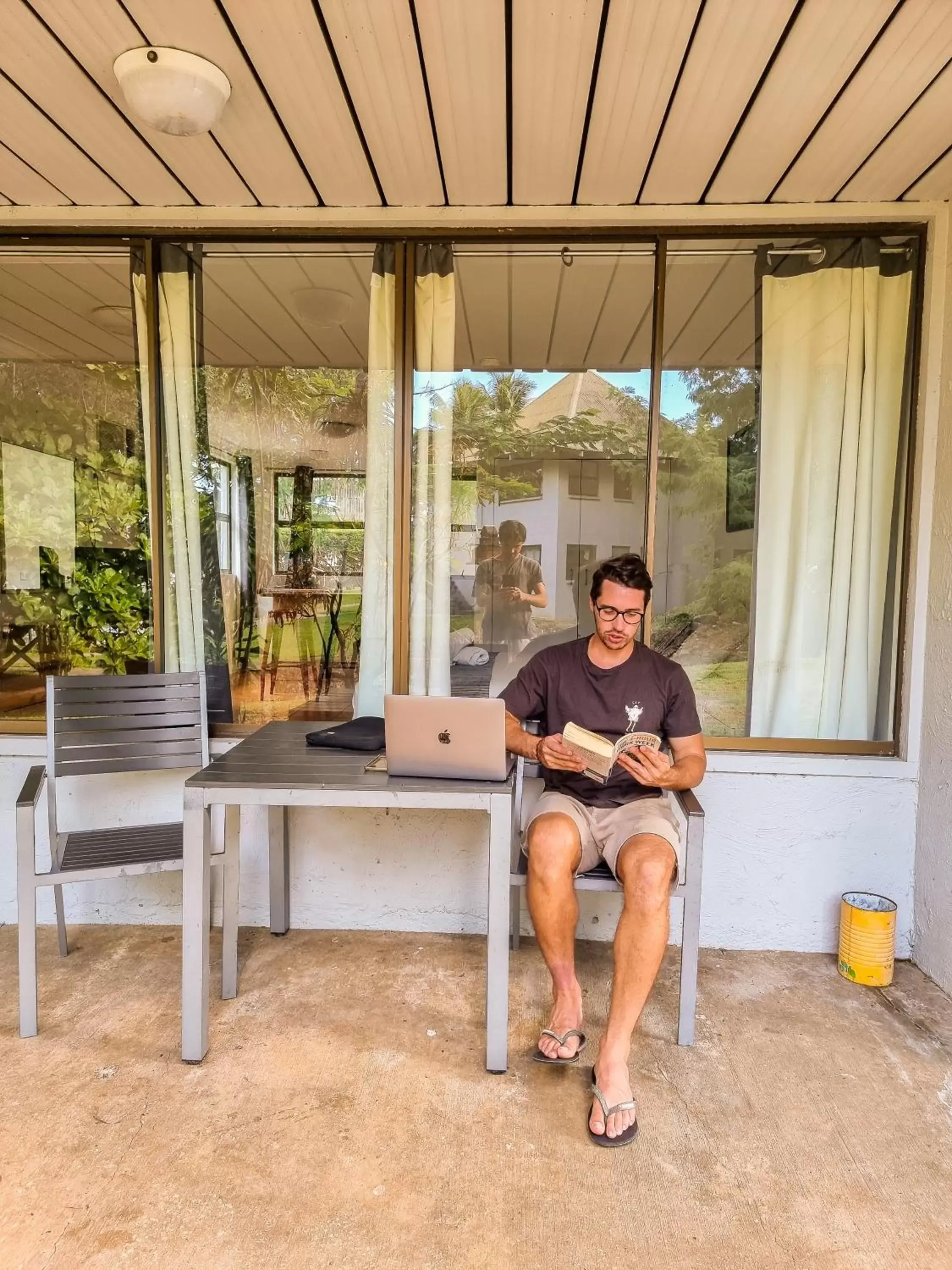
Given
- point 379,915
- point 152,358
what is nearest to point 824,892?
point 379,915

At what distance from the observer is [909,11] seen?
1559 mm

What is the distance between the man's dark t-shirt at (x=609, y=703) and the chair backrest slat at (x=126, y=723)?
1048 millimetres

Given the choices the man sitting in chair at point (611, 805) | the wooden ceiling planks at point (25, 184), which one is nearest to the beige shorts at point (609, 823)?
the man sitting in chair at point (611, 805)

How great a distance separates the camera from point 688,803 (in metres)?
2.04

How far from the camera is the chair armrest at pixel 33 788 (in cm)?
197

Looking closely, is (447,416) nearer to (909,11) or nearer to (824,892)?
(909,11)

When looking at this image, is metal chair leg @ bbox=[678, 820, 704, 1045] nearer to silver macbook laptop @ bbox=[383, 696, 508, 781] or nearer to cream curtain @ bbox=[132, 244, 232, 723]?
silver macbook laptop @ bbox=[383, 696, 508, 781]

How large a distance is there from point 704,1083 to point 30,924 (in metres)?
1.78

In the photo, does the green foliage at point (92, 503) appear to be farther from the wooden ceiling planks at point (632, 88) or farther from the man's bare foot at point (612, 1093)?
the man's bare foot at point (612, 1093)

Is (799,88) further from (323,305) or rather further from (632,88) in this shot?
(323,305)

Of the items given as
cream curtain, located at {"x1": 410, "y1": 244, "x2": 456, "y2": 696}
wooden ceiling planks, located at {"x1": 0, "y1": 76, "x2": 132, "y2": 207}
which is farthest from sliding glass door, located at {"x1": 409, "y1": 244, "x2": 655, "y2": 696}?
wooden ceiling planks, located at {"x1": 0, "y1": 76, "x2": 132, "y2": 207}

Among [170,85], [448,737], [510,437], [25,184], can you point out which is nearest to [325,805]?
[448,737]

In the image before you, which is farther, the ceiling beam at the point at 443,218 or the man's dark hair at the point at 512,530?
the man's dark hair at the point at 512,530

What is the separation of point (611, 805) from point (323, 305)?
89.4 inches
